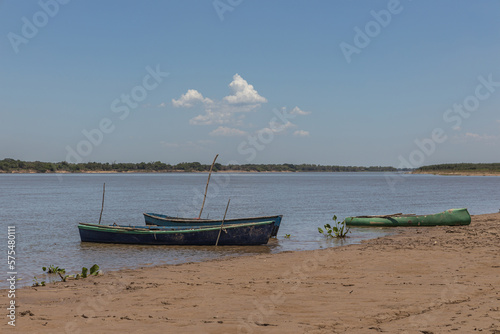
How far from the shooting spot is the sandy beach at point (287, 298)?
705cm

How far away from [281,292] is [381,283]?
244 centimetres

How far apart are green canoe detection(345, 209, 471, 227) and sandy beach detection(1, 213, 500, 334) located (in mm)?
10601

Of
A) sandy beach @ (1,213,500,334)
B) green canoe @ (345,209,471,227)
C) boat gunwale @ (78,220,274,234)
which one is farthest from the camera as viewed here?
green canoe @ (345,209,471,227)

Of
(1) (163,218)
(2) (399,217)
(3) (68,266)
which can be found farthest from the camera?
(2) (399,217)

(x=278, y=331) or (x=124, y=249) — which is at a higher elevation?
(x=278, y=331)

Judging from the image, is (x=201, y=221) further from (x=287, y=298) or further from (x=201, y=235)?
(x=287, y=298)

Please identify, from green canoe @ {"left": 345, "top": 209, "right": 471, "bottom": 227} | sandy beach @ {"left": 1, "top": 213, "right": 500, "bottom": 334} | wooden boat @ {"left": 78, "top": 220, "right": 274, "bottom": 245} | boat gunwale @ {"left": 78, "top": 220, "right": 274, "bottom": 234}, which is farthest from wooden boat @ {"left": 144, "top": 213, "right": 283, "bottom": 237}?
sandy beach @ {"left": 1, "top": 213, "right": 500, "bottom": 334}

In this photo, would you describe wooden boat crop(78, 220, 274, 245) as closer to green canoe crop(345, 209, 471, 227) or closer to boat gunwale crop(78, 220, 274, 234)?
boat gunwale crop(78, 220, 274, 234)

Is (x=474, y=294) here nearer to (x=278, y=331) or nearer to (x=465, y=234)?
(x=278, y=331)

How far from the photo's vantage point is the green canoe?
968 inches

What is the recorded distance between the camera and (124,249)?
19.5 m

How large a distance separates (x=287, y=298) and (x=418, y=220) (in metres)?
18.5

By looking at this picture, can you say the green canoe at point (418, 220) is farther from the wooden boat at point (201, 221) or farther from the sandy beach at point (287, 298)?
the sandy beach at point (287, 298)

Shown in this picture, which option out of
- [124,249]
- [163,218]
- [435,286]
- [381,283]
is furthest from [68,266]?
[435,286]
